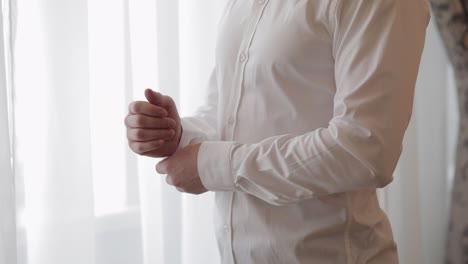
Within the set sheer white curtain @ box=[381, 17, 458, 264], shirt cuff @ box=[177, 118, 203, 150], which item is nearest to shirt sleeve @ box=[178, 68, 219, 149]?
shirt cuff @ box=[177, 118, 203, 150]

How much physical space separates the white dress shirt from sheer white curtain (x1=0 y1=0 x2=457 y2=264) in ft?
1.42

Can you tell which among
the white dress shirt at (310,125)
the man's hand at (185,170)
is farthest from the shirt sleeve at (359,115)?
the man's hand at (185,170)

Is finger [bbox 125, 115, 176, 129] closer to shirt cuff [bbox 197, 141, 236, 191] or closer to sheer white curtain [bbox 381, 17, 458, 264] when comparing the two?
shirt cuff [bbox 197, 141, 236, 191]

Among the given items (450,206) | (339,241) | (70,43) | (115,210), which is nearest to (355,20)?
(339,241)

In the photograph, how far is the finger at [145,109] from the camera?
1021mm

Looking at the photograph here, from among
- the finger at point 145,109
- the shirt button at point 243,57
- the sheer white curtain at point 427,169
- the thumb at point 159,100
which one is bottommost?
the sheer white curtain at point 427,169

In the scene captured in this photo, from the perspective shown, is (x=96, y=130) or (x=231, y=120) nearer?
(x=231, y=120)

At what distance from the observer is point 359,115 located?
34.2 inches

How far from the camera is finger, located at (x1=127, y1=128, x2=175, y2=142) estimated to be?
1.03 metres

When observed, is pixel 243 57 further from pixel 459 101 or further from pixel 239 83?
pixel 459 101

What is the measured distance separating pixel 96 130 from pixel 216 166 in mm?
569

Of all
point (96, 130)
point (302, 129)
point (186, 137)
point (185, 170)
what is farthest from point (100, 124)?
point (302, 129)

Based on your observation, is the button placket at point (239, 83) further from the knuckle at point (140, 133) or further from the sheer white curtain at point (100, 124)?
the sheer white curtain at point (100, 124)

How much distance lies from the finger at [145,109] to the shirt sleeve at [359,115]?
21 centimetres
